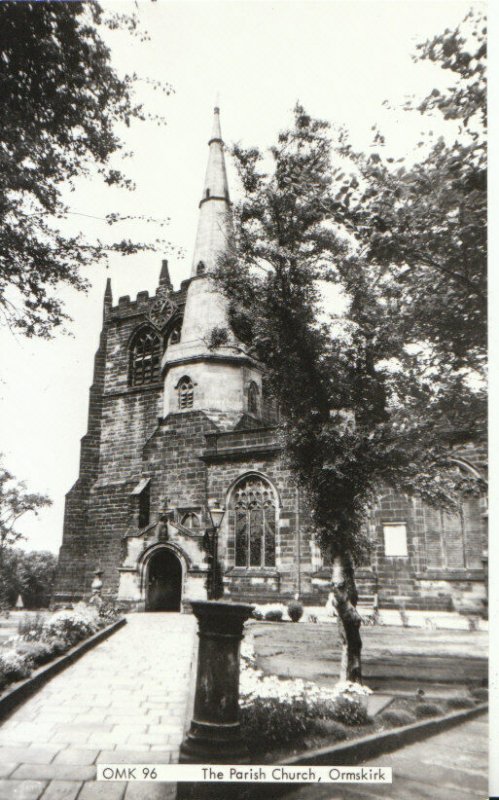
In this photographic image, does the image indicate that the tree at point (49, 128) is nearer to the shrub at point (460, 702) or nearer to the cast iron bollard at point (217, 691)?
the cast iron bollard at point (217, 691)

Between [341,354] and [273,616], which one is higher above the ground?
[341,354]

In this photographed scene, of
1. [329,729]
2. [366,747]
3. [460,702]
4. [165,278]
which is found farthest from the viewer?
[165,278]

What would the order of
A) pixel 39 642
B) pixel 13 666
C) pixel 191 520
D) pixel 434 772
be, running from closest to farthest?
pixel 434 772 → pixel 13 666 → pixel 39 642 → pixel 191 520

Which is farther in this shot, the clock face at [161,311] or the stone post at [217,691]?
the clock face at [161,311]

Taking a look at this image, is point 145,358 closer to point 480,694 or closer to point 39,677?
point 39,677

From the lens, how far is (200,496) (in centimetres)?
2038

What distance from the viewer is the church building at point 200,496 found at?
15.6 meters

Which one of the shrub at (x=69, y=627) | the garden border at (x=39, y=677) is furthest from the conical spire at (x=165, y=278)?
the garden border at (x=39, y=677)

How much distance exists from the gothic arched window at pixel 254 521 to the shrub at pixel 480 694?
488 inches

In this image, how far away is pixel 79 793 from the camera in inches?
162

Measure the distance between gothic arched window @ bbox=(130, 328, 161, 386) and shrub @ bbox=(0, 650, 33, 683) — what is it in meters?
19.3

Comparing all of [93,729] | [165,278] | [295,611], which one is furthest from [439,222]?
[165,278]

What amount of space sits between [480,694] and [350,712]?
4.78 feet

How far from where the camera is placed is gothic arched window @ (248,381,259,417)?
22578mm
